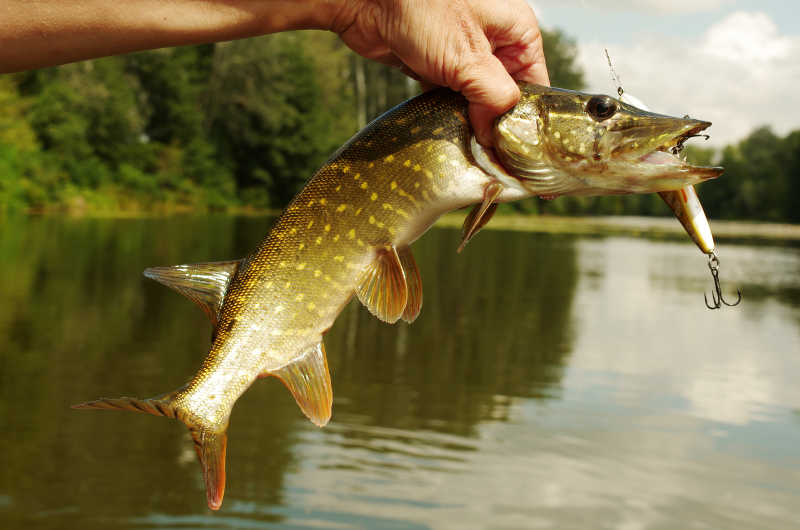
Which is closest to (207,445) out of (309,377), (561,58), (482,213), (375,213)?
(309,377)

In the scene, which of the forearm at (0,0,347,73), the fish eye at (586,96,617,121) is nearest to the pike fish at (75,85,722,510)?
the fish eye at (586,96,617,121)

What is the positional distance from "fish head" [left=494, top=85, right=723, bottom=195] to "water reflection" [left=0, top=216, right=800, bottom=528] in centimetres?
383

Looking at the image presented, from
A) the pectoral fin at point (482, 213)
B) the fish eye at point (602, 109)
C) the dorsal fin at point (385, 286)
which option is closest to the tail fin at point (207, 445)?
the dorsal fin at point (385, 286)

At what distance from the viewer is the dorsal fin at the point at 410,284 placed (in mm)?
2420

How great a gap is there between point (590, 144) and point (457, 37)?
485 millimetres

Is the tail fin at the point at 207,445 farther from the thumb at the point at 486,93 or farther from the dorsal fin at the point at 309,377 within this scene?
the thumb at the point at 486,93

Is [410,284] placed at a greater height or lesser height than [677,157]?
lesser

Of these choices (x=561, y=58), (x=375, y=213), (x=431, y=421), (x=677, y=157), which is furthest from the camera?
(x=561, y=58)

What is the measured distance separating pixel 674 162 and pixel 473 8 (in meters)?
0.74

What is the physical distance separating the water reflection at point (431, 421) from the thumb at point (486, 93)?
3.88 m

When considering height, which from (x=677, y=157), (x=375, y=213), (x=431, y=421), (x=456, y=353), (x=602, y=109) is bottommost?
(x=431, y=421)

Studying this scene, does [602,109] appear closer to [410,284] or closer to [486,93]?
[486,93]

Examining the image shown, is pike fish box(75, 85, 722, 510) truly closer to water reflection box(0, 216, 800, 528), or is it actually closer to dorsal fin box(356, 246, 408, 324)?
dorsal fin box(356, 246, 408, 324)

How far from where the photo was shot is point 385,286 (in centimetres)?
242
